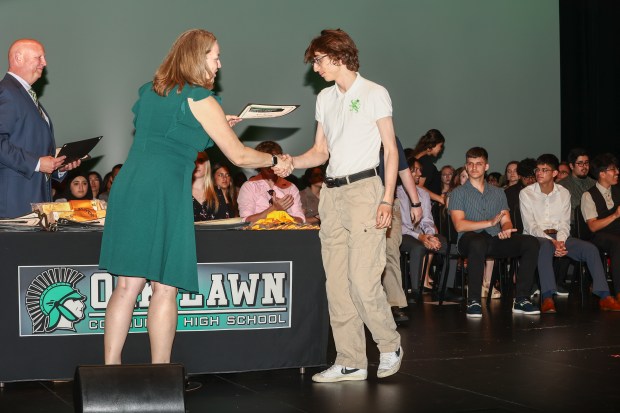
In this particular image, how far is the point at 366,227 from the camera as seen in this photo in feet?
12.7

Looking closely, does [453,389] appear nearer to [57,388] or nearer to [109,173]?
[57,388]

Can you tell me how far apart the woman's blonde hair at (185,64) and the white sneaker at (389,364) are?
62.7 inches

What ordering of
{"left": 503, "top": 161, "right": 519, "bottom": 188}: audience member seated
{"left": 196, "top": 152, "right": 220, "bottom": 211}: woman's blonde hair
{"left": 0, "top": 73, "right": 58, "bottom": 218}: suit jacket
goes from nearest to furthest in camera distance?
{"left": 0, "top": 73, "right": 58, "bottom": 218}: suit jacket, {"left": 196, "top": 152, "right": 220, "bottom": 211}: woman's blonde hair, {"left": 503, "top": 161, "right": 519, "bottom": 188}: audience member seated

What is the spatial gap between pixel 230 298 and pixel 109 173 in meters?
4.46

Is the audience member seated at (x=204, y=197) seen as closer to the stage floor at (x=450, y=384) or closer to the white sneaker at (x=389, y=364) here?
the stage floor at (x=450, y=384)

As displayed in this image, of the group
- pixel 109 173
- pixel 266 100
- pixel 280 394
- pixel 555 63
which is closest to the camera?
pixel 280 394

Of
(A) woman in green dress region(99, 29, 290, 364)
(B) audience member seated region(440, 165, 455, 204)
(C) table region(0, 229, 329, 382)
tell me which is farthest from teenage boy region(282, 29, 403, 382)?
(B) audience member seated region(440, 165, 455, 204)

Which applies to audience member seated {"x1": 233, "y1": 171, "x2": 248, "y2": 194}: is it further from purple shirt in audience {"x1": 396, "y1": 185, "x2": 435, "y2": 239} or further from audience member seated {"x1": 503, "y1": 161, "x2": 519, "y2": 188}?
audience member seated {"x1": 503, "y1": 161, "x2": 519, "y2": 188}

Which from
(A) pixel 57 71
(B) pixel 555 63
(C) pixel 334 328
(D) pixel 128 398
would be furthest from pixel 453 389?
(B) pixel 555 63

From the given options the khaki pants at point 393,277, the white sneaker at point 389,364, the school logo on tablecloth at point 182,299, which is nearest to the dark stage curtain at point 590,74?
the khaki pants at point 393,277

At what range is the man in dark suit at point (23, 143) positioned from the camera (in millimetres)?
4203

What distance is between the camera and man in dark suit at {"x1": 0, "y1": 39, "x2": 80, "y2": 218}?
4203mm

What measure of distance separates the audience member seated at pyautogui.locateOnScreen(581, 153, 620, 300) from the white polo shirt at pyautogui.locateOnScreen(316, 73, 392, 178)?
12.4 ft

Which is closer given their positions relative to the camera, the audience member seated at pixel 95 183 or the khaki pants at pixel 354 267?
the khaki pants at pixel 354 267
